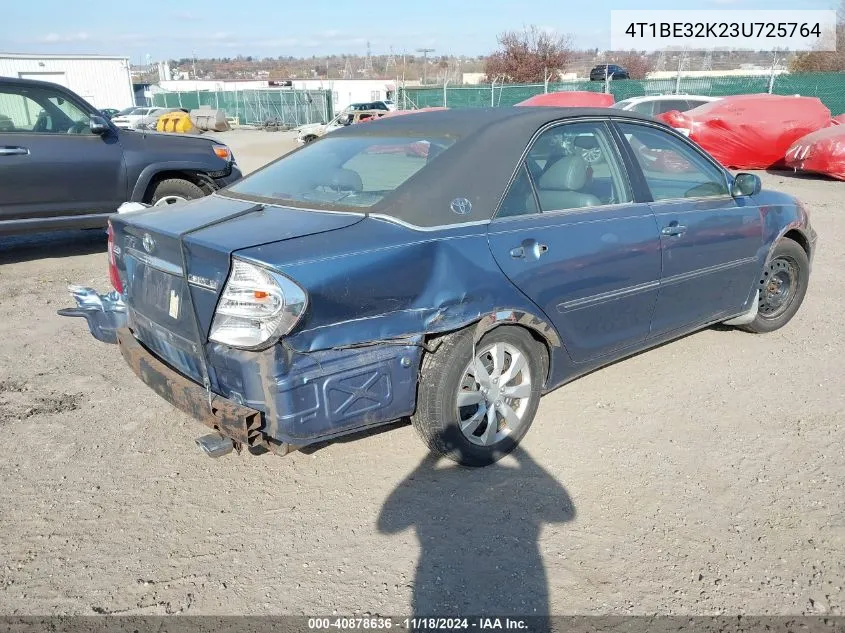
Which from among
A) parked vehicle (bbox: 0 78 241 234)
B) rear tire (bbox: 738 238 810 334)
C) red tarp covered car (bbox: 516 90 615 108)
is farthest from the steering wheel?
red tarp covered car (bbox: 516 90 615 108)

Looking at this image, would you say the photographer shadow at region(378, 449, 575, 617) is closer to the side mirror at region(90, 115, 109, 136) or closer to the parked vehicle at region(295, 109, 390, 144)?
the side mirror at region(90, 115, 109, 136)

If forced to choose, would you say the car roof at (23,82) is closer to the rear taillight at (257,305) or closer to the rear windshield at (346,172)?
the rear windshield at (346,172)

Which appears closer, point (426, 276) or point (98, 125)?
point (426, 276)

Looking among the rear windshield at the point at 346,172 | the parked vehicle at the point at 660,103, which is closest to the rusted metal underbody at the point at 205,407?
the rear windshield at the point at 346,172

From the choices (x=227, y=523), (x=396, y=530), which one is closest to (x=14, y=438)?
(x=227, y=523)

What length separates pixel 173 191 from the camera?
25.0 ft

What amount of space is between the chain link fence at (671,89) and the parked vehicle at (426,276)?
65.2 feet

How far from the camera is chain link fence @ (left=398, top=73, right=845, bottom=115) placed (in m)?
20.7

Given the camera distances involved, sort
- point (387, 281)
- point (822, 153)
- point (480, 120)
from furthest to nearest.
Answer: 1. point (822, 153)
2. point (480, 120)
3. point (387, 281)

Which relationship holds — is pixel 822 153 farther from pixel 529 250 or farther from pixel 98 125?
pixel 98 125

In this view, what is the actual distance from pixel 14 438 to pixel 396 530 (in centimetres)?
224

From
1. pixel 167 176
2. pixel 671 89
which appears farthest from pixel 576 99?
pixel 167 176

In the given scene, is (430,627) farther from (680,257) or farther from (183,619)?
(680,257)

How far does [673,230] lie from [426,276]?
1.81 metres
